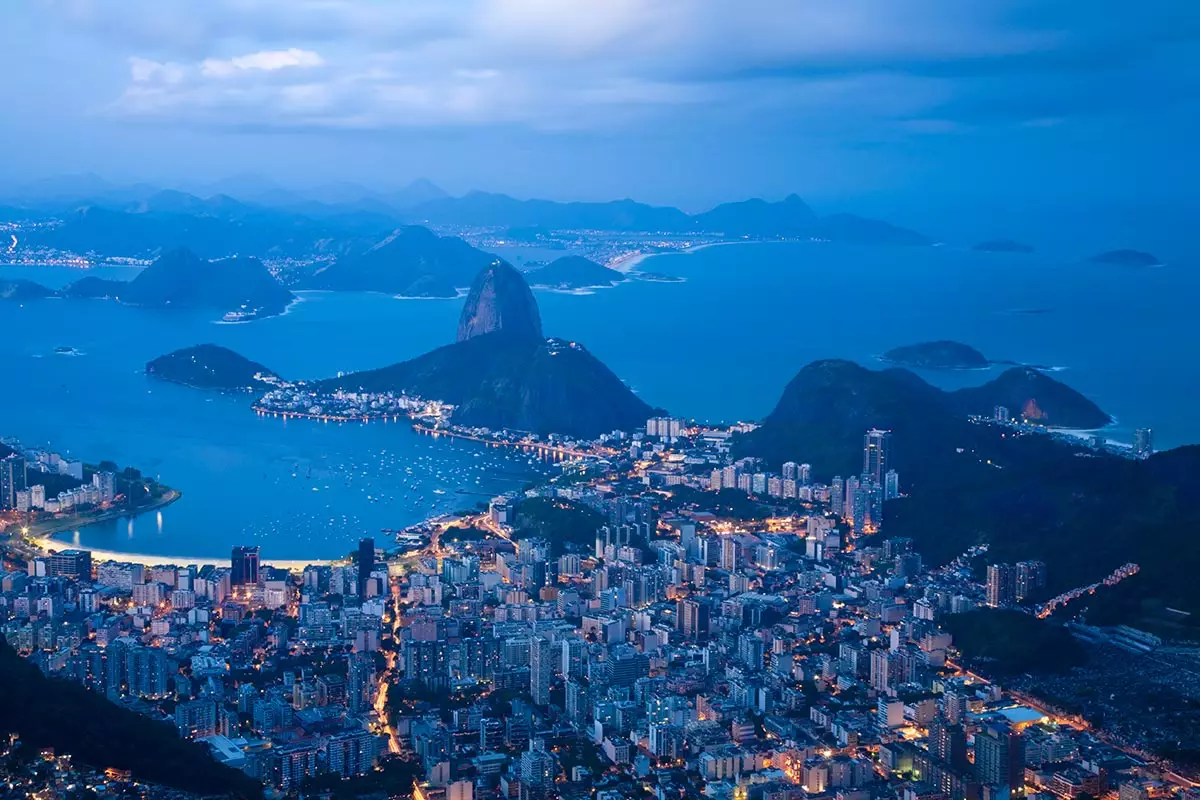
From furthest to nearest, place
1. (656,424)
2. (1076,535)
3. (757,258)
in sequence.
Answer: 1. (757,258)
2. (656,424)
3. (1076,535)

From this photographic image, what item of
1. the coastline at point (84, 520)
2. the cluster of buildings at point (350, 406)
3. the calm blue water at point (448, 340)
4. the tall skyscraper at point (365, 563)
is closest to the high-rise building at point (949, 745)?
the tall skyscraper at point (365, 563)

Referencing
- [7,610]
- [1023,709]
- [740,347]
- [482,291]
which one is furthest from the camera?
[740,347]

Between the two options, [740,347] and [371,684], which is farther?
[740,347]

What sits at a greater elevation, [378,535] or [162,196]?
[162,196]

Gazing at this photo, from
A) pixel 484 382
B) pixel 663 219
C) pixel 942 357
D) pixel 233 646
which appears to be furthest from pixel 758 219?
→ pixel 233 646

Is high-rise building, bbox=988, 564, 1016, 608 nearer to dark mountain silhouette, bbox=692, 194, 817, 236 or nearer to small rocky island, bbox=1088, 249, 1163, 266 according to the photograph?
small rocky island, bbox=1088, 249, 1163, 266

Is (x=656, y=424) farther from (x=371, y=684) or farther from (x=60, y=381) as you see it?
(x=60, y=381)

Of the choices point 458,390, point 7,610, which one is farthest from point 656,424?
point 7,610

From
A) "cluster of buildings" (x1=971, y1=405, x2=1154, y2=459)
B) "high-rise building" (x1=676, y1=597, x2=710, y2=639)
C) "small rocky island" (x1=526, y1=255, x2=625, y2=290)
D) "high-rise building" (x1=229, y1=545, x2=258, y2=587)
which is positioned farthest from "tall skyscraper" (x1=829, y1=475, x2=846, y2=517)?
"small rocky island" (x1=526, y1=255, x2=625, y2=290)
